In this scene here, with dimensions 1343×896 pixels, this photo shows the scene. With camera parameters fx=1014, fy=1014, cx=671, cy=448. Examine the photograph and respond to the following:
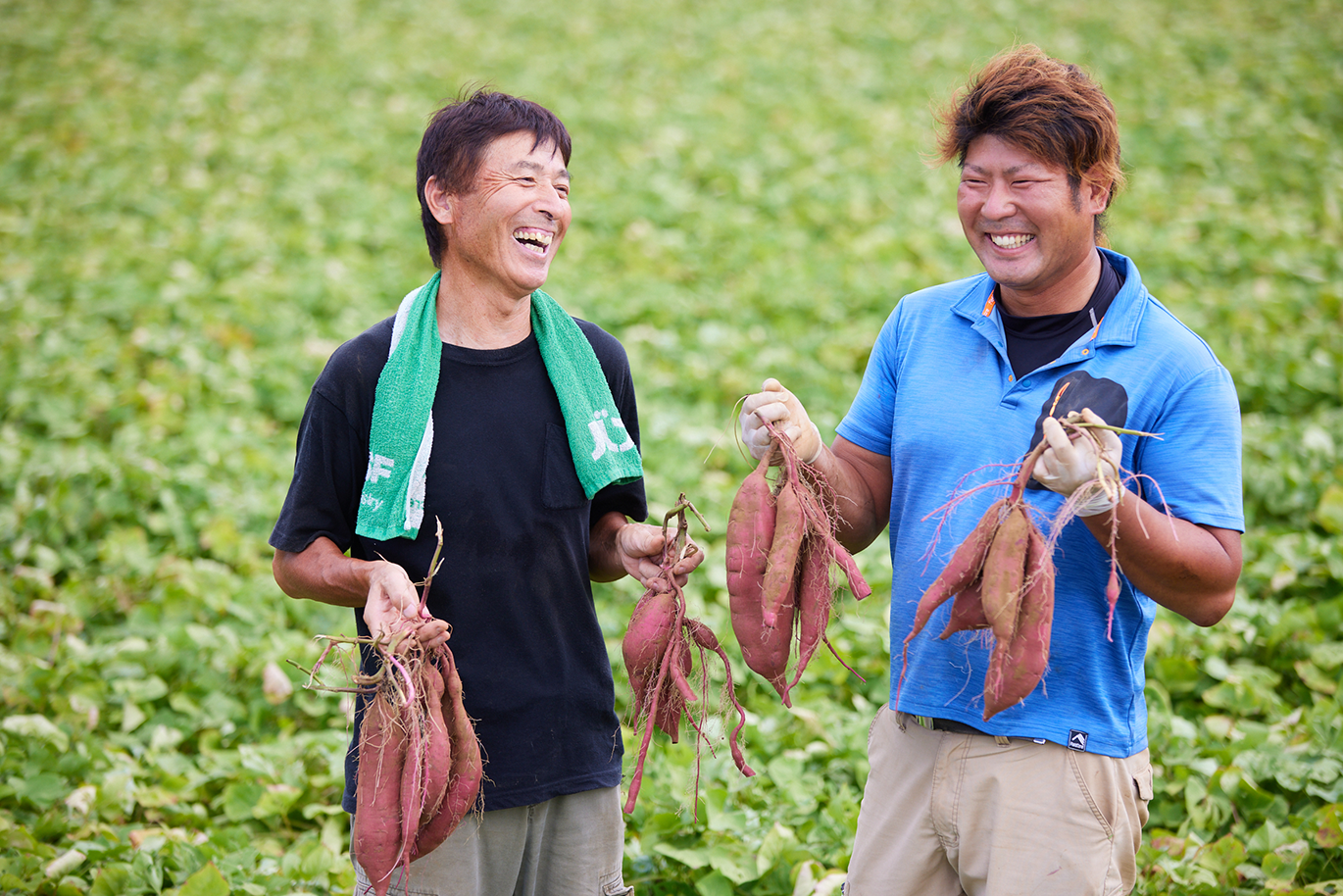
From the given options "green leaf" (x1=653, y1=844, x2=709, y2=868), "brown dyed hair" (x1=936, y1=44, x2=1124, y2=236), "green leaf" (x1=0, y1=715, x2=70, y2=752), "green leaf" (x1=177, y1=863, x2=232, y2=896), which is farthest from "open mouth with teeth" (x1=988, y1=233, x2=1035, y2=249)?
"green leaf" (x1=0, y1=715, x2=70, y2=752)

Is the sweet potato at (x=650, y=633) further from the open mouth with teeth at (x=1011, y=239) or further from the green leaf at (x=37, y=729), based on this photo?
the green leaf at (x=37, y=729)

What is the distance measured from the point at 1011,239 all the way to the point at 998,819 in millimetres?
1188

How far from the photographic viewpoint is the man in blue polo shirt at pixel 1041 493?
77.6 inches

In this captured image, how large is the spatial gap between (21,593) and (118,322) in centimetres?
308

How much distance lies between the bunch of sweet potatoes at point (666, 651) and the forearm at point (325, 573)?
23.0 inches

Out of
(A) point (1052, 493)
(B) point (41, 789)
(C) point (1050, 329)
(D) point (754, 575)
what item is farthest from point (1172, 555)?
(B) point (41, 789)

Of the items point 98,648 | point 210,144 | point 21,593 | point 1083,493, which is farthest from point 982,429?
point 210,144

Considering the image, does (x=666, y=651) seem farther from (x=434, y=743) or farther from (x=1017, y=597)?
(x=1017, y=597)

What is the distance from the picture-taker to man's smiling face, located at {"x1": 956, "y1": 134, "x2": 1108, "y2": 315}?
6.86ft

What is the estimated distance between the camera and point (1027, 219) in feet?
6.92

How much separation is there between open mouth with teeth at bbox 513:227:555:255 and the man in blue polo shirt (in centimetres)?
58

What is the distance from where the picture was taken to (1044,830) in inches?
79.3

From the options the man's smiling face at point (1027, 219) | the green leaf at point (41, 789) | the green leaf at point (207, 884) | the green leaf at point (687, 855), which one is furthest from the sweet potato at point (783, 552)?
the green leaf at point (41, 789)

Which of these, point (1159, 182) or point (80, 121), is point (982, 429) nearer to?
point (1159, 182)
